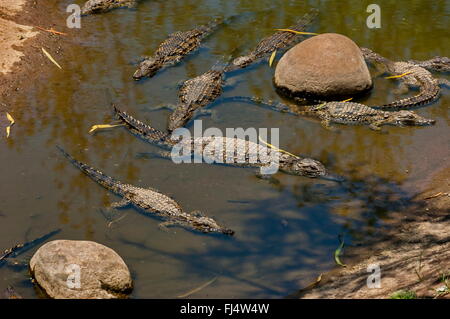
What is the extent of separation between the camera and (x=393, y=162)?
713 cm

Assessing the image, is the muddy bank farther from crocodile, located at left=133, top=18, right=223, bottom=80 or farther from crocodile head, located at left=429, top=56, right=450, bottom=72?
crocodile, located at left=133, top=18, right=223, bottom=80

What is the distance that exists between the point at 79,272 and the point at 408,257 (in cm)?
305

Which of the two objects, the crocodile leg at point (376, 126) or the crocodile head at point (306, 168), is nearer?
the crocodile head at point (306, 168)

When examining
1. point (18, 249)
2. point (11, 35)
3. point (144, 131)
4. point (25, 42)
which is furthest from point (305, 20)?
point (18, 249)

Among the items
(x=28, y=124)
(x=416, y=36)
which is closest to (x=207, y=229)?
(x=28, y=124)

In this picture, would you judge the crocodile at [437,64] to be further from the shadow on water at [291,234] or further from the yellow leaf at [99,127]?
the yellow leaf at [99,127]

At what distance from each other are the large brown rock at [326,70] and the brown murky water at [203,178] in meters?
0.45

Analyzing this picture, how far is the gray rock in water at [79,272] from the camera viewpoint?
195 inches

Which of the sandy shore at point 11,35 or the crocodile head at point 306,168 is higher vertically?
→ the sandy shore at point 11,35

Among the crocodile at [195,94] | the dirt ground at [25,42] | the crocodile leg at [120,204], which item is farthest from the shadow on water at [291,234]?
the dirt ground at [25,42]

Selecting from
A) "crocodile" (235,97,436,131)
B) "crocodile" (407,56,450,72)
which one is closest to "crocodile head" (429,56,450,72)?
"crocodile" (407,56,450,72)

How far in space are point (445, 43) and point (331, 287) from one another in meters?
6.80

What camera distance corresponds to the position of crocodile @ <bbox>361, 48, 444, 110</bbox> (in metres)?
8.53
